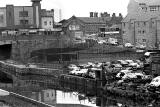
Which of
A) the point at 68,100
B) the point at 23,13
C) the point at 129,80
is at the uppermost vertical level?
the point at 23,13

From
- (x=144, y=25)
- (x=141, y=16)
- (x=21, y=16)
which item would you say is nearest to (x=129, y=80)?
(x=144, y=25)

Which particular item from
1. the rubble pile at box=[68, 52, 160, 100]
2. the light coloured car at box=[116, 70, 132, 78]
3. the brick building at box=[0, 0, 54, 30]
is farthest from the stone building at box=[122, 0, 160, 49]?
the light coloured car at box=[116, 70, 132, 78]

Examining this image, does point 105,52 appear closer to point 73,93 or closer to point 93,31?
point 73,93

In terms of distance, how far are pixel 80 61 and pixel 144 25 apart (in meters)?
15.6

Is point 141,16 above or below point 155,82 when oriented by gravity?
above

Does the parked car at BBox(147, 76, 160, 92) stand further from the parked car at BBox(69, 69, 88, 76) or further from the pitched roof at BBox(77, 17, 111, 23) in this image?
the pitched roof at BBox(77, 17, 111, 23)

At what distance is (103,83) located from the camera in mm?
35719

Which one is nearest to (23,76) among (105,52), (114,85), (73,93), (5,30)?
(105,52)

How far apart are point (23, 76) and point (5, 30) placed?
2764 cm

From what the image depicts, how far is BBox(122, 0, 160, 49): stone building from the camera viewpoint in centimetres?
6103

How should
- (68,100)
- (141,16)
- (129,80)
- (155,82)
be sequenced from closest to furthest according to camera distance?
1. (155,82)
2. (68,100)
3. (129,80)
4. (141,16)

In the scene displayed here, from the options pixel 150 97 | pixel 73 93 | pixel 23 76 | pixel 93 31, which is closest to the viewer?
pixel 150 97

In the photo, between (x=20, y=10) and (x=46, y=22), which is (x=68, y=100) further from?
(x=46, y=22)

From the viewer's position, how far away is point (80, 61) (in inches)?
1993
